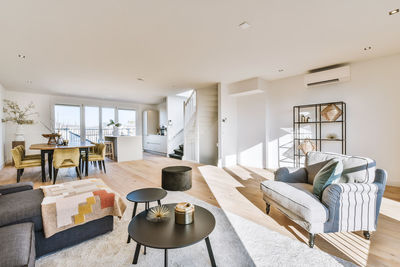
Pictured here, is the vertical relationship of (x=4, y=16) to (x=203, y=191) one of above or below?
above

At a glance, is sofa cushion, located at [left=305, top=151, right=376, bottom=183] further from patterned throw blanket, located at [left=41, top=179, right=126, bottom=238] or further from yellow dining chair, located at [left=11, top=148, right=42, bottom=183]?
yellow dining chair, located at [left=11, top=148, right=42, bottom=183]

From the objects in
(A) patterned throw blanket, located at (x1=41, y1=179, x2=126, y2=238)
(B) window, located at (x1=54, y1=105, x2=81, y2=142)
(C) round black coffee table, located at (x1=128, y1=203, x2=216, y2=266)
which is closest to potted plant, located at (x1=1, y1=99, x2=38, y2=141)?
(B) window, located at (x1=54, y1=105, x2=81, y2=142)

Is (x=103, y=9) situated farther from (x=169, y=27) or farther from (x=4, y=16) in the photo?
(x=4, y=16)

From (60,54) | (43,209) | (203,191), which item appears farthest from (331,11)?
(60,54)

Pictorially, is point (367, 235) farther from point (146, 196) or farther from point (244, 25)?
point (244, 25)

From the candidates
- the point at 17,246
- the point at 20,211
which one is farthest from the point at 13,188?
the point at 17,246

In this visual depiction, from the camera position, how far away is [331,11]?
233 cm

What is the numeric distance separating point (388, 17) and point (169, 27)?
3.02 meters

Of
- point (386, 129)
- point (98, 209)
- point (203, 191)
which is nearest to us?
point (98, 209)

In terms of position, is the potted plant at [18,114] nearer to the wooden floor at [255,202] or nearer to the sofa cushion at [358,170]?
the wooden floor at [255,202]

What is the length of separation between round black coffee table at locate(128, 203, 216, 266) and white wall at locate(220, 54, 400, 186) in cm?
435

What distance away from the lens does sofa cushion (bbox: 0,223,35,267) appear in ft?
3.49

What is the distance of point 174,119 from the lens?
8.29 metres

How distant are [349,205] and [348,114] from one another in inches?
131
